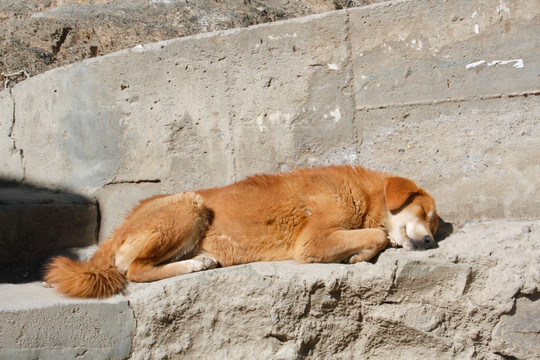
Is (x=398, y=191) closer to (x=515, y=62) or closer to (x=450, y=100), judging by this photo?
(x=450, y=100)

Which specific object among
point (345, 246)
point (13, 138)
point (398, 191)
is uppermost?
point (13, 138)

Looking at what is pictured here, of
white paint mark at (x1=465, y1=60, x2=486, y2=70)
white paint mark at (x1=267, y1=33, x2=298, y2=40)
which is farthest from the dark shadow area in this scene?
white paint mark at (x1=465, y1=60, x2=486, y2=70)

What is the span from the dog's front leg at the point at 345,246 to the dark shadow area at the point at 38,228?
96.3 inches

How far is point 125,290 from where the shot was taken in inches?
151

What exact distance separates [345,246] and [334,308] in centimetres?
47

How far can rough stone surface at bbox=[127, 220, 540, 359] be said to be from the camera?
11.7ft

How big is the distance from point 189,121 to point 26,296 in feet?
6.92

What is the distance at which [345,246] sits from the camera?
3.92m

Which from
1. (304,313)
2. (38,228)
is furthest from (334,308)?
(38,228)

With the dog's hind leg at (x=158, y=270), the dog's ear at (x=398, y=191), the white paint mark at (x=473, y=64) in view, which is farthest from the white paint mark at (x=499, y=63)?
the dog's hind leg at (x=158, y=270)

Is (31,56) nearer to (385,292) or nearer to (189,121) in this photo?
(189,121)

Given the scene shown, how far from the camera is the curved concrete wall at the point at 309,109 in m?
4.38

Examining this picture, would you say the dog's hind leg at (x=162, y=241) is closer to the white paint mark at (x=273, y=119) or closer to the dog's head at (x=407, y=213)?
the white paint mark at (x=273, y=119)

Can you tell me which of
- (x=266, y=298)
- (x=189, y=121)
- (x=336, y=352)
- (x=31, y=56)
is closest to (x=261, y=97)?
(x=189, y=121)
